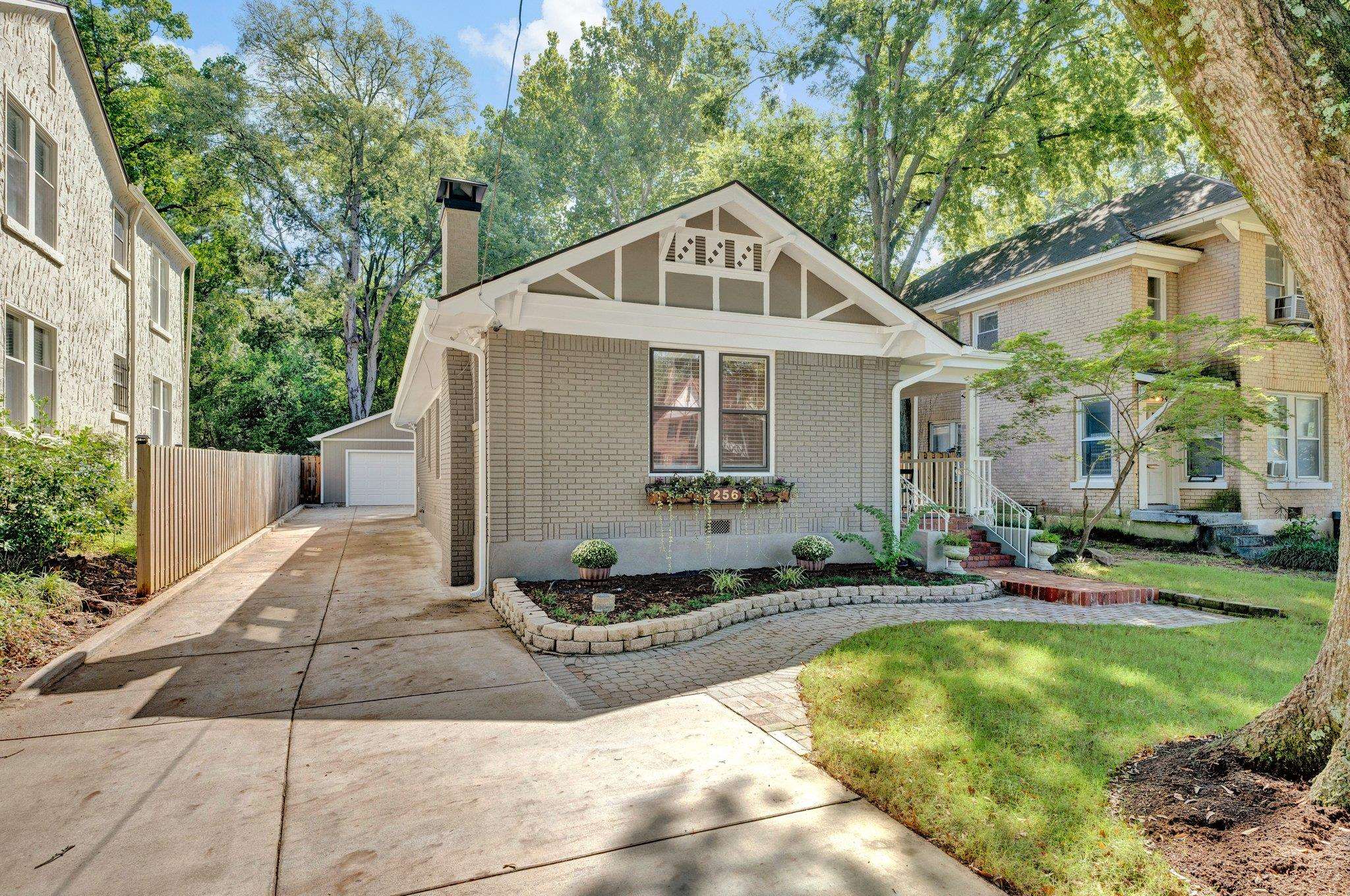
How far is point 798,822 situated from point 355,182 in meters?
28.7

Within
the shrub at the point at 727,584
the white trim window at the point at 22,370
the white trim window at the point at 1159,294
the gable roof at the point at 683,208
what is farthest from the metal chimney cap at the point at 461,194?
the white trim window at the point at 1159,294

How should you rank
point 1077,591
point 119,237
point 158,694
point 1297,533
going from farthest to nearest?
point 119,237 < point 1297,533 < point 1077,591 < point 158,694

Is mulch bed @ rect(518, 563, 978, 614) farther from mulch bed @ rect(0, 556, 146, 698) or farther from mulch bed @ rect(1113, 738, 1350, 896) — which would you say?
mulch bed @ rect(1113, 738, 1350, 896)

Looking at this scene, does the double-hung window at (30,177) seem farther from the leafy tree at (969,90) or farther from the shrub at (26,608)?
the leafy tree at (969,90)

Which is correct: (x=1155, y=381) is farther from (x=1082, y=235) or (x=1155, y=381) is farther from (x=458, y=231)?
(x=458, y=231)

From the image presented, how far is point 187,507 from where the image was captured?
8727 mm

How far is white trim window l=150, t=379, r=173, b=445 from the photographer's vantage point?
1438cm

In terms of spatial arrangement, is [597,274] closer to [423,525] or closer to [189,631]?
[189,631]

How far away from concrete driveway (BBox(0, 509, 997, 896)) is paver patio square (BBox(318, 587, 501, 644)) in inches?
29.3

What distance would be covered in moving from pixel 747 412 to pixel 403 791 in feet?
21.4

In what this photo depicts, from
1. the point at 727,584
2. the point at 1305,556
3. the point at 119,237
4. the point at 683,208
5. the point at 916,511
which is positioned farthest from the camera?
the point at 119,237

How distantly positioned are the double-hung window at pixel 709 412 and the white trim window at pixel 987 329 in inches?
441

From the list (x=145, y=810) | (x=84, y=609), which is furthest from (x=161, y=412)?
(x=145, y=810)

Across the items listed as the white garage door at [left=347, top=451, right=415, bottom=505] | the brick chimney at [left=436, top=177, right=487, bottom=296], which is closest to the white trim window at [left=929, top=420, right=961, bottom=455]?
the brick chimney at [left=436, top=177, right=487, bottom=296]
